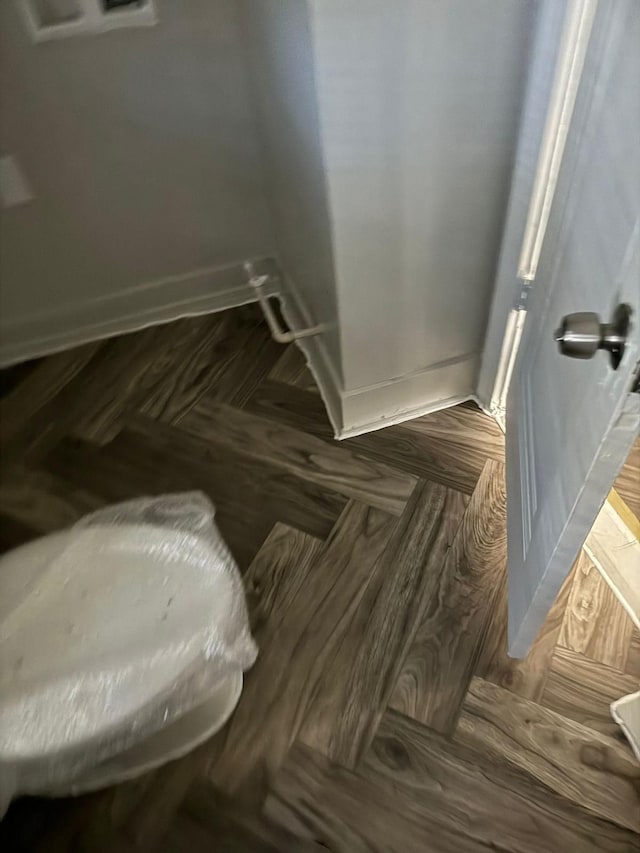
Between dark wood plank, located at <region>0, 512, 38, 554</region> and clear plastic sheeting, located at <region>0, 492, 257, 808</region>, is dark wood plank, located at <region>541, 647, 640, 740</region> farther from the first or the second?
dark wood plank, located at <region>0, 512, 38, 554</region>

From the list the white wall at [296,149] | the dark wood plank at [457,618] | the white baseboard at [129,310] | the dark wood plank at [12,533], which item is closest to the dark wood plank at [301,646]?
the dark wood plank at [457,618]

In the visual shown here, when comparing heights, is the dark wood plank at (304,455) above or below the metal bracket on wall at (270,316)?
below

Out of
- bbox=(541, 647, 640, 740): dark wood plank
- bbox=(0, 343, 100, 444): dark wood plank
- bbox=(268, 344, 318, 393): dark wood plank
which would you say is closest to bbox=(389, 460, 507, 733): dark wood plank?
bbox=(541, 647, 640, 740): dark wood plank

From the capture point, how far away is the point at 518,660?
1.13 meters

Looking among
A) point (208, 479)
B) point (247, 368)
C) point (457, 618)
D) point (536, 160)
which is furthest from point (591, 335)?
point (247, 368)

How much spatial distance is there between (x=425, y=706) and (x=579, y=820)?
0.26 metres

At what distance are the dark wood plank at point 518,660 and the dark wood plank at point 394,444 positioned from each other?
0.27 metres

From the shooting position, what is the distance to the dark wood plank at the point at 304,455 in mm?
1353

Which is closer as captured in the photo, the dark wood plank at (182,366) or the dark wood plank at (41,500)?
the dark wood plank at (41,500)

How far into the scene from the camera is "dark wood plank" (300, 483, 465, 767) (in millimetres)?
1094

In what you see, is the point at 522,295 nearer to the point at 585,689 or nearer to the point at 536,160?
the point at 536,160

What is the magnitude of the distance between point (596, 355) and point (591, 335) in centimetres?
12

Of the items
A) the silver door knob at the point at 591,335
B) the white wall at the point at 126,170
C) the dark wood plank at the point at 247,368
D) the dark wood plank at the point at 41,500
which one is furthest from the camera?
the dark wood plank at the point at 247,368

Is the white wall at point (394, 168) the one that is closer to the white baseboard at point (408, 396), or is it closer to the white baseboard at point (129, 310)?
the white baseboard at point (408, 396)
